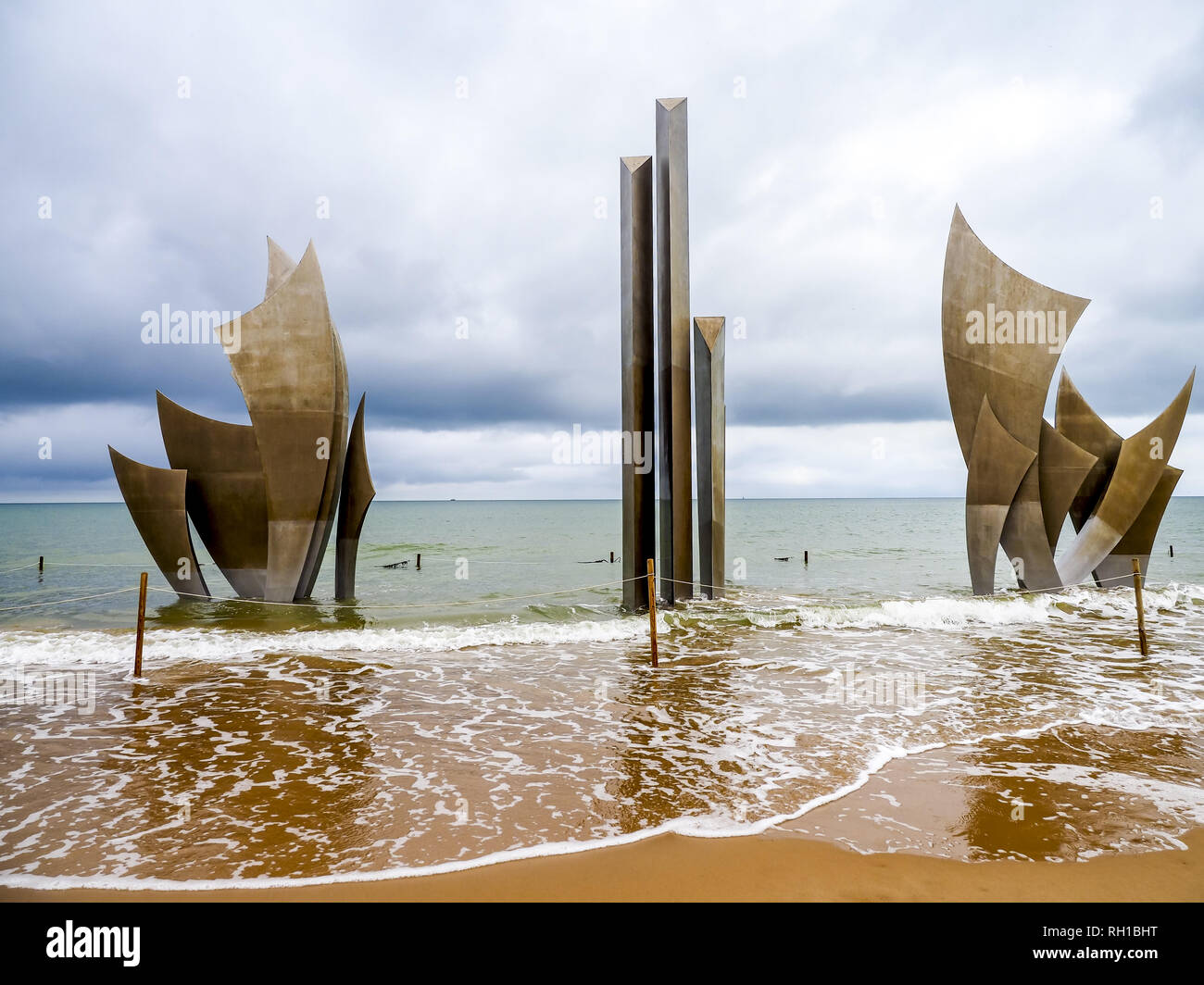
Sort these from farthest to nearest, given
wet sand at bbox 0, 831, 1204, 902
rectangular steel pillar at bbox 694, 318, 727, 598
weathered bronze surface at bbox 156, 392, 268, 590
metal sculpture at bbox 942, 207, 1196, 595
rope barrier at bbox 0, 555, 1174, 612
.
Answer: metal sculpture at bbox 942, 207, 1196, 595
rectangular steel pillar at bbox 694, 318, 727, 598
weathered bronze surface at bbox 156, 392, 268, 590
rope barrier at bbox 0, 555, 1174, 612
wet sand at bbox 0, 831, 1204, 902

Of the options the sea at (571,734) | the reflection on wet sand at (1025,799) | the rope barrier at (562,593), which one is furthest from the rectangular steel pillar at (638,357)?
the reflection on wet sand at (1025,799)

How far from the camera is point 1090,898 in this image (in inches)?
131

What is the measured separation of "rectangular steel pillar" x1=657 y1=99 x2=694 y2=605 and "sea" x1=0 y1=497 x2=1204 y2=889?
130cm

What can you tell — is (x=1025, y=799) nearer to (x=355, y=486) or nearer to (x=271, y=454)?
(x=355, y=486)

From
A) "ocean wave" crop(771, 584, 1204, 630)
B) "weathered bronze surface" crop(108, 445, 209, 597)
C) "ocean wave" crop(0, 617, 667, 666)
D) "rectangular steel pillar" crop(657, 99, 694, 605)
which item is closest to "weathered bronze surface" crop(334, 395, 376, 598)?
"ocean wave" crop(0, 617, 667, 666)

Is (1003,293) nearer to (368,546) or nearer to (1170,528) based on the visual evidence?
(368,546)

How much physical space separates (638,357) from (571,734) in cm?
672

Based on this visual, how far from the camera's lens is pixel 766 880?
3486mm

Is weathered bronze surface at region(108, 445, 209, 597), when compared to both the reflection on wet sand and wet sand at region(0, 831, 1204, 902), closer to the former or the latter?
wet sand at region(0, 831, 1204, 902)

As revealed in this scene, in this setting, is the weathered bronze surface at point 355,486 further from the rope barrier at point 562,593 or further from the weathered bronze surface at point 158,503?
the weathered bronze surface at point 158,503

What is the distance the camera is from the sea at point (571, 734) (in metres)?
4.03

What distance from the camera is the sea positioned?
4031 mm

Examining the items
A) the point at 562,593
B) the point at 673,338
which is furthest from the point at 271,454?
the point at 673,338

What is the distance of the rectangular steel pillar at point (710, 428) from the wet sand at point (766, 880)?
8.41 metres
